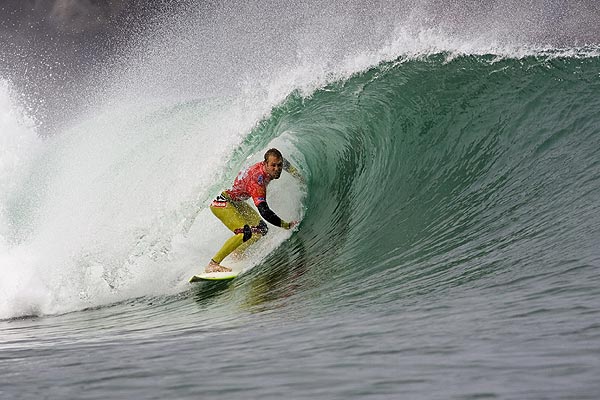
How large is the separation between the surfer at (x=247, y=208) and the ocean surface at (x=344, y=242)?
31 cm

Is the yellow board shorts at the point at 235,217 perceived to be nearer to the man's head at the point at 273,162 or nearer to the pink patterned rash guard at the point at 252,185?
the pink patterned rash guard at the point at 252,185

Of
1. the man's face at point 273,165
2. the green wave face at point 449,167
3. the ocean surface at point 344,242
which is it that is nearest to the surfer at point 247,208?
the man's face at point 273,165

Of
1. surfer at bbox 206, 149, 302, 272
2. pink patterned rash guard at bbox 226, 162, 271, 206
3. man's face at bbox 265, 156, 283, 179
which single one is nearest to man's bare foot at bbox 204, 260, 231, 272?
surfer at bbox 206, 149, 302, 272

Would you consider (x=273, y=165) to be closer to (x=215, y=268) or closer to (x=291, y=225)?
(x=291, y=225)

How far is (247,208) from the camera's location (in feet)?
26.3

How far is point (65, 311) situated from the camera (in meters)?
7.52

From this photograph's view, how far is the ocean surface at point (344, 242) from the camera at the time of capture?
9.08 feet

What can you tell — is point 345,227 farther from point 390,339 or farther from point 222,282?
point 390,339

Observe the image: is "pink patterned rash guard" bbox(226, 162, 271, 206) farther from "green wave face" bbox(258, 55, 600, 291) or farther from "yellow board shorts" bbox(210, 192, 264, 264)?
"green wave face" bbox(258, 55, 600, 291)

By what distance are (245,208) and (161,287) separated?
3.85 ft

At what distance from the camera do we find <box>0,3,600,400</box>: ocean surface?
2768mm

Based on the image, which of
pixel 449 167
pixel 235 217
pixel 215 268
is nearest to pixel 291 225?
pixel 235 217

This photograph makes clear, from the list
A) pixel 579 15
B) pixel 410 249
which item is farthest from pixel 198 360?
pixel 579 15

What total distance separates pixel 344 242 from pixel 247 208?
3.82 feet
